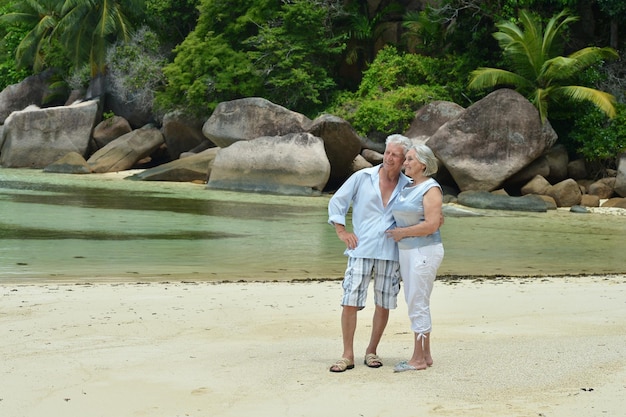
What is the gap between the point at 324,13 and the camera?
2981 cm

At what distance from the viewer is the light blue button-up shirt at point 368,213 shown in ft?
17.5

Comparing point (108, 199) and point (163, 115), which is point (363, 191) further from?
point (163, 115)

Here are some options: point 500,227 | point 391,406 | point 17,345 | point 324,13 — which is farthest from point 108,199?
point 391,406

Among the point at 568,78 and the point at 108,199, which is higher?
the point at 568,78

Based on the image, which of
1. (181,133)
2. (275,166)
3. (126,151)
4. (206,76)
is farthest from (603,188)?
(126,151)

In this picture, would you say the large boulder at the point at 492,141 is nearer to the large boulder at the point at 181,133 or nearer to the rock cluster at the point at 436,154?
the rock cluster at the point at 436,154

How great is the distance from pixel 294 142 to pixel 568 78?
291 inches

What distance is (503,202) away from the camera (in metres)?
21.3

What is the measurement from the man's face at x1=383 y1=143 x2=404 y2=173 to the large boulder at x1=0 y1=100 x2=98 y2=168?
29.5 meters

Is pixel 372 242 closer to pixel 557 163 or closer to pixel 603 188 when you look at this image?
pixel 603 188

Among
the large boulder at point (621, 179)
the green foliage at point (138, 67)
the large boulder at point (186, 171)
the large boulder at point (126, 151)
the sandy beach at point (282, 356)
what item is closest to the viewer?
the sandy beach at point (282, 356)

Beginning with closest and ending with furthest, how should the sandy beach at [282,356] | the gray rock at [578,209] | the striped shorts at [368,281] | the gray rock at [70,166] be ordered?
the sandy beach at [282,356] → the striped shorts at [368,281] → the gray rock at [578,209] → the gray rock at [70,166]

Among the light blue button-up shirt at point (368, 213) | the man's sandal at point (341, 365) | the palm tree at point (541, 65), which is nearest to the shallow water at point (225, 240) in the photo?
the palm tree at point (541, 65)

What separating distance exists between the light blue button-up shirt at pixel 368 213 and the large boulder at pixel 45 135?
2940 centimetres
